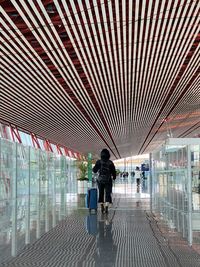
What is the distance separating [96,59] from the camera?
11.3m

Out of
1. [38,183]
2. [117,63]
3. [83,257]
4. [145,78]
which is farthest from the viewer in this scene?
[145,78]

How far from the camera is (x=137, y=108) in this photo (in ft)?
68.7

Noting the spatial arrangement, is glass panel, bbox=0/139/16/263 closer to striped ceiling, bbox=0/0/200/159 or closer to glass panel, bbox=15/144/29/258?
glass panel, bbox=15/144/29/258

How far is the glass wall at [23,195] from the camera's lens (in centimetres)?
590

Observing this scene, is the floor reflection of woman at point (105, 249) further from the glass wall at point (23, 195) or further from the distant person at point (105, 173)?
the distant person at point (105, 173)

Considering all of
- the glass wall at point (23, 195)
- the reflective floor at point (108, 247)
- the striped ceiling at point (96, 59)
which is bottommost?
the reflective floor at point (108, 247)

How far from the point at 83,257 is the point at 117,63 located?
7.00 m

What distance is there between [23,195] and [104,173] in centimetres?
500

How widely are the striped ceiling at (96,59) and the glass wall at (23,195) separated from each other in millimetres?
2234

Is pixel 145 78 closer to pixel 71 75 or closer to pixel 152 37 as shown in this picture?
pixel 71 75

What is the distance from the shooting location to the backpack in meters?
11.7

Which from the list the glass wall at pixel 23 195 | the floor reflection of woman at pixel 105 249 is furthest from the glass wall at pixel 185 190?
the glass wall at pixel 23 195

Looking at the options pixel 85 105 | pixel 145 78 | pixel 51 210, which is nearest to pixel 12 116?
pixel 85 105

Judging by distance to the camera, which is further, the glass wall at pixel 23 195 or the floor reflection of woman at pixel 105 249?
the glass wall at pixel 23 195
